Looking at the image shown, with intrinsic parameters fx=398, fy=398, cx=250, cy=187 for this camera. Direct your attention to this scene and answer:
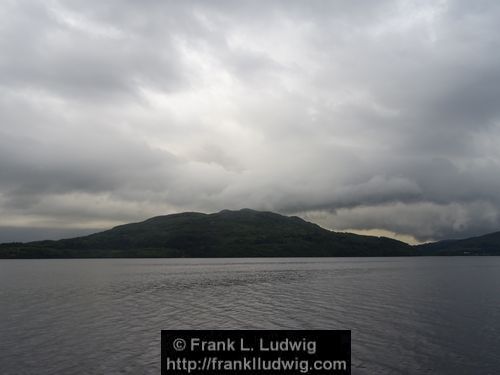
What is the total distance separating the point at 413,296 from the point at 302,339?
100120 millimetres

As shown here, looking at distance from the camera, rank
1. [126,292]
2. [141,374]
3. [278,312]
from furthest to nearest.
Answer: [126,292] < [278,312] < [141,374]

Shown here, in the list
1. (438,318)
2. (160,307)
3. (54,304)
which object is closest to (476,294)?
(438,318)

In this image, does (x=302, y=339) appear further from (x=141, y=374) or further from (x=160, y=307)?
(x=160, y=307)

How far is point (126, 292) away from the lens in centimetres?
11738

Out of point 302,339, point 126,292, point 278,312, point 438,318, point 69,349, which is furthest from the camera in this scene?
point 126,292

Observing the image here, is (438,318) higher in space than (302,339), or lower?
lower

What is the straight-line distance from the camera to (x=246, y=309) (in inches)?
3260

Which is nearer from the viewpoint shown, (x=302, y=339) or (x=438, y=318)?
(x=302, y=339)

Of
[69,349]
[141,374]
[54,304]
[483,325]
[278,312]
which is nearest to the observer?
[141,374]

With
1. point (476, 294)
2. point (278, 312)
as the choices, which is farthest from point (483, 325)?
point (476, 294)

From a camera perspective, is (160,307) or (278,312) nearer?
(278,312)

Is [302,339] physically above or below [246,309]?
above

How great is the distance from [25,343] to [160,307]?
113 ft

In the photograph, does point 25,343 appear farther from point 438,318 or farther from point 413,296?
point 413,296
